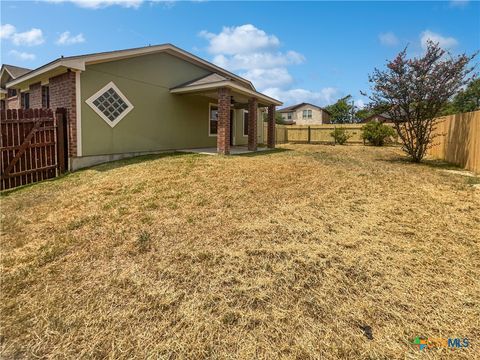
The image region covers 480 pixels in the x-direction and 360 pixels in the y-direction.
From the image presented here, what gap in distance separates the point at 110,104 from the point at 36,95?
374 cm

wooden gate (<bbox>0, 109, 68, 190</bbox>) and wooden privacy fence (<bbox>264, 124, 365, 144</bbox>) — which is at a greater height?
wooden privacy fence (<bbox>264, 124, 365, 144</bbox>)

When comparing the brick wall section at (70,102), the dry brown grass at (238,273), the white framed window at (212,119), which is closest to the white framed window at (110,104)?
the brick wall section at (70,102)

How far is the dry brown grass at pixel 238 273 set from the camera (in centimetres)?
239

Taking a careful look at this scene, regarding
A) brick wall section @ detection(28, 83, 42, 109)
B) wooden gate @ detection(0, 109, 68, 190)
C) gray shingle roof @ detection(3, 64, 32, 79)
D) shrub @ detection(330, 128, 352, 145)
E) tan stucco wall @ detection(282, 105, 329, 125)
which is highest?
tan stucco wall @ detection(282, 105, 329, 125)

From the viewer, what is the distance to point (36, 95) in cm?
1080

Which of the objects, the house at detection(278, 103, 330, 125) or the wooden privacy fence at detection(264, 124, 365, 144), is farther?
the house at detection(278, 103, 330, 125)

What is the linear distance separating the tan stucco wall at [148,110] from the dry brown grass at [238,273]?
4017mm

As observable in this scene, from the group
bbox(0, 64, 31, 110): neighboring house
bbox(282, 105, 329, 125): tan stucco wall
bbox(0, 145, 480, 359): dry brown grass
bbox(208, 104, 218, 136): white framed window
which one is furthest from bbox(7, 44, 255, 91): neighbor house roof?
bbox(282, 105, 329, 125): tan stucco wall

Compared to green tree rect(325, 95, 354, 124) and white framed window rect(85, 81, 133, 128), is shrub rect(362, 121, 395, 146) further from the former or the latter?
green tree rect(325, 95, 354, 124)

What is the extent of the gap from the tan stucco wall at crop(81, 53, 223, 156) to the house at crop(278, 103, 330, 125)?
36988 mm

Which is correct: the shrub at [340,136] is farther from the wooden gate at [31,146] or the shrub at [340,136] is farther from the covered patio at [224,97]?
the wooden gate at [31,146]

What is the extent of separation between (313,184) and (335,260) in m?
3.08

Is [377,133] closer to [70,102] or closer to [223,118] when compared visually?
[223,118]

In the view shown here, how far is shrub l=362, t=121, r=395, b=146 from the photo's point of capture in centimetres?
1998
